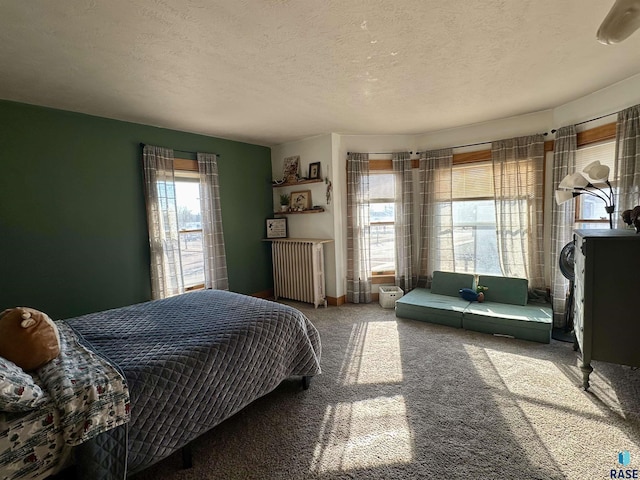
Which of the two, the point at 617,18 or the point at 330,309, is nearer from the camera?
the point at 617,18

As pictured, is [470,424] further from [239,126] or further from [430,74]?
[239,126]

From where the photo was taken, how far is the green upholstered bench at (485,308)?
3.04m

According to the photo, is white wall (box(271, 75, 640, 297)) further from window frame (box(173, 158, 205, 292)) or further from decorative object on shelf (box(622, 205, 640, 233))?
window frame (box(173, 158, 205, 292))

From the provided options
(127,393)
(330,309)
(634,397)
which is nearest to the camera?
(127,393)

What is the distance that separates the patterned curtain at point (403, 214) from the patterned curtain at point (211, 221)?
2.59 metres

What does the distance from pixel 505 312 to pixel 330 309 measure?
7.12ft

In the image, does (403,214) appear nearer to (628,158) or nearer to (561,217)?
(561,217)

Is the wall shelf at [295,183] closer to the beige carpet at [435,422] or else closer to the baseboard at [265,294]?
the baseboard at [265,294]

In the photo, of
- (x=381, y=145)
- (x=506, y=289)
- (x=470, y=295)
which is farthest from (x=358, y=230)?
(x=506, y=289)

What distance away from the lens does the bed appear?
48.8 inches

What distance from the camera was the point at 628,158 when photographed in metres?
2.57

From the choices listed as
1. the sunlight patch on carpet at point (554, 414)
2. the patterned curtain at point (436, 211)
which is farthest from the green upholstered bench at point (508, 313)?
the patterned curtain at point (436, 211)

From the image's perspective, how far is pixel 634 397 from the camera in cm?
207

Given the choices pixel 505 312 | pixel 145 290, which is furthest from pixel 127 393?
pixel 505 312
